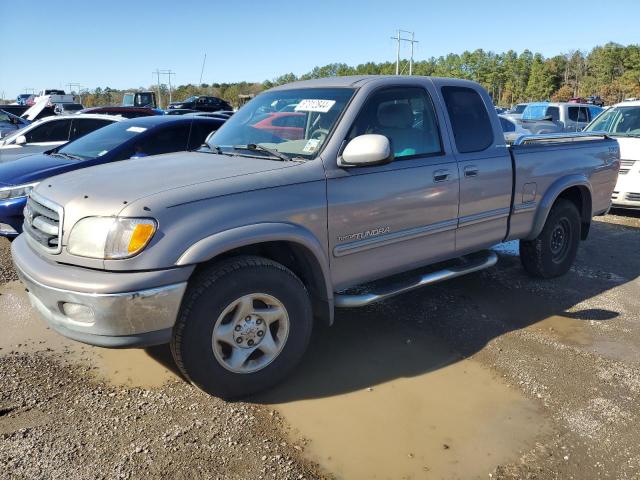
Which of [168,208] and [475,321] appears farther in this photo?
[475,321]

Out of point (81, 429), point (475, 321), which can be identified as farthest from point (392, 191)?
point (81, 429)

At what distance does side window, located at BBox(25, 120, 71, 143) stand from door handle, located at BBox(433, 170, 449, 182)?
7.47m

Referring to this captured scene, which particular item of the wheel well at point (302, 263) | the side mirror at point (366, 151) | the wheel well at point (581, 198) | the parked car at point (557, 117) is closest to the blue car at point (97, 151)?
the wheel well at point (302, 263)

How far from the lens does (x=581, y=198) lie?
5.45 meters

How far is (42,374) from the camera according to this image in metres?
3.41

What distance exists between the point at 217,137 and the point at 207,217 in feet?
5.12

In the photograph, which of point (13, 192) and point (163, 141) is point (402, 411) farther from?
point (163, 141)

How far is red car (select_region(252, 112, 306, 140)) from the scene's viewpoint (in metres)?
3.67

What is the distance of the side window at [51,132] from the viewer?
29.7ft

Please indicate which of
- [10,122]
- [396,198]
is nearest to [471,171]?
[396,198]

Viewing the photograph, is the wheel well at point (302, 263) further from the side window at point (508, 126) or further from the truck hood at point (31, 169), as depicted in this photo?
the side window at point (508, 126)

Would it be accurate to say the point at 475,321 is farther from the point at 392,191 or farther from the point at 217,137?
the point at 217,137

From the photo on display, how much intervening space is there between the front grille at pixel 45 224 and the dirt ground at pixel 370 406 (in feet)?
3.06

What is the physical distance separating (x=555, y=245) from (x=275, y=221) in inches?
138
